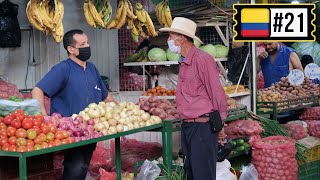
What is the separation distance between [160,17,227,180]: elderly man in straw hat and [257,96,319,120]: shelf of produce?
302 cm

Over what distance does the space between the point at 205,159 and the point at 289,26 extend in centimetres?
422

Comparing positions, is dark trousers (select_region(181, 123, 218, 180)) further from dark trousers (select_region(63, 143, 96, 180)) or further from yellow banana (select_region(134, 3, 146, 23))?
yellow banana (select_region(134, 3, 146, 23))

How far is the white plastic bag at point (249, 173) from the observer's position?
25.2 feet

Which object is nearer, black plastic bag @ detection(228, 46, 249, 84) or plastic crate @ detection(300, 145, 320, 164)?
plastic crate @ detection(300, 145, 320, 164)

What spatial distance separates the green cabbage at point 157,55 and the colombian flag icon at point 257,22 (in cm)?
129

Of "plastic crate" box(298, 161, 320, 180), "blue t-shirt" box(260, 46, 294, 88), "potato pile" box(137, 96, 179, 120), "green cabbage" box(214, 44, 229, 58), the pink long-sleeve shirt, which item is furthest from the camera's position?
"blue t-shirt" box(260, 46, 294, 88)

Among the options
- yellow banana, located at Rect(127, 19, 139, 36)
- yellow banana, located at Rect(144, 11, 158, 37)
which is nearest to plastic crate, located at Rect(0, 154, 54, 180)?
yellow banana, located at Rect(127, 19, 139, 36)

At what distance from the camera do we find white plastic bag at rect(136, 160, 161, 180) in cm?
682

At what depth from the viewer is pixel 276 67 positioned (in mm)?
10117

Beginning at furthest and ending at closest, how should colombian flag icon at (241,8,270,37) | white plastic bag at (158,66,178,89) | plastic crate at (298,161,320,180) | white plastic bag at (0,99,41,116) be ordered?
colombian flag icon at (241,8,270,37) → white plastic bag at (158,66,178,89) → plastic crate at (298,161,320,180) → white plastic bag at (0,99,41,116)

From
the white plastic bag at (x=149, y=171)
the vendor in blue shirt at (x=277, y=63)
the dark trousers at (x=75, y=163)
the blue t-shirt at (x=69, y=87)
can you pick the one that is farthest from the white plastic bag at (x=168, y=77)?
the dark trousers at (x=75, y=163)

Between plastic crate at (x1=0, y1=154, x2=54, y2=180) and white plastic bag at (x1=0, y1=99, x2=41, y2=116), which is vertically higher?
white plastic bag at (x1=0, y1=99, x2=41, y2=116)

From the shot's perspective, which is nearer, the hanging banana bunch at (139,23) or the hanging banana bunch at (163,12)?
the hanging banana bunch at (139,23)

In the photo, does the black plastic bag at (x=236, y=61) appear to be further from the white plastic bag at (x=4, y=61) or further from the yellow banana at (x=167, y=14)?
the white plastic bag at (x=4, y=61)
